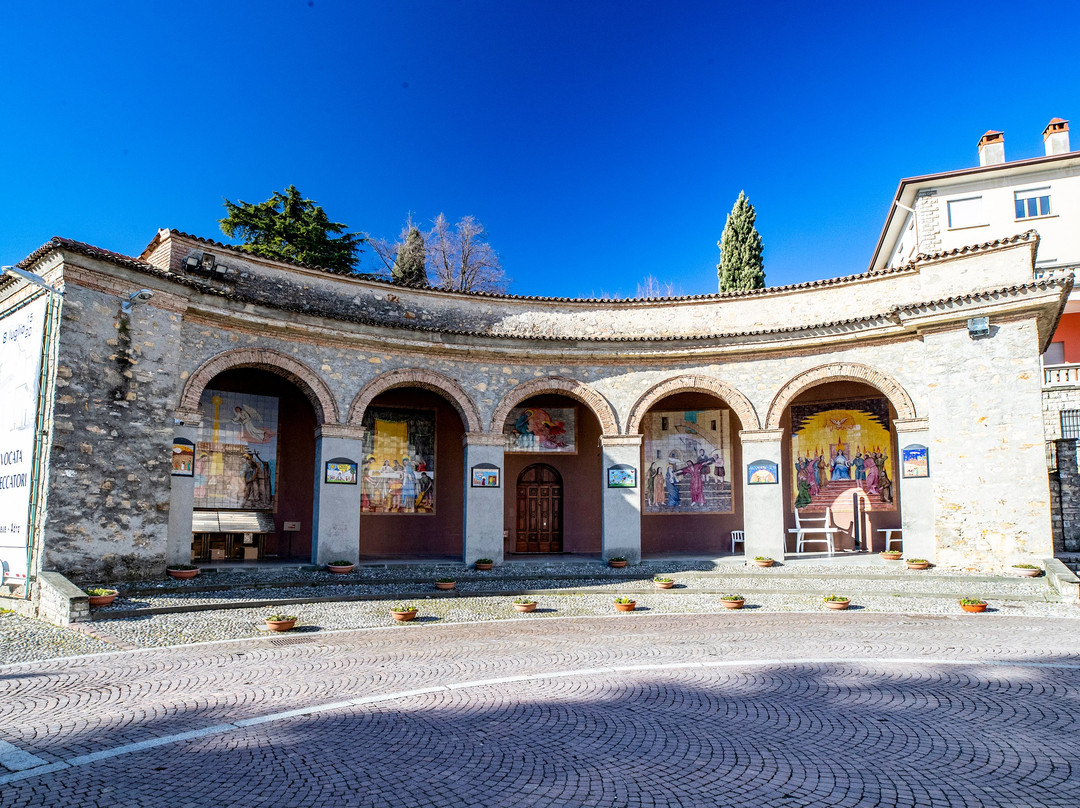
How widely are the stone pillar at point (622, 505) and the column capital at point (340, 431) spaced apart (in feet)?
18.8

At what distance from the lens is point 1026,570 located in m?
13.3

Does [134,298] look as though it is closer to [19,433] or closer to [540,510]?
[19,433]

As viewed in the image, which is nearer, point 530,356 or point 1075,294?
point 530,356

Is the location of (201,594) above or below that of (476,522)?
below

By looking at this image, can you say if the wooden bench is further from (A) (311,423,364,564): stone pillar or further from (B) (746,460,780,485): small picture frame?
(A) (311,423,364,564): stone pillar

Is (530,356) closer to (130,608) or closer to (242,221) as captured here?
(130,608)

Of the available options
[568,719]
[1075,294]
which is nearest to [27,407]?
[568,719]

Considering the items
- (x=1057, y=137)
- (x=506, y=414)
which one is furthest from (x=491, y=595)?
(x=1057, y=137)

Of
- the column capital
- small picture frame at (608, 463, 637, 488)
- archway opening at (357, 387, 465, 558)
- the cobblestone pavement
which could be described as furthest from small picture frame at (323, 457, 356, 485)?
the cobblestone pavement

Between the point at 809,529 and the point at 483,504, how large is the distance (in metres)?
7.78

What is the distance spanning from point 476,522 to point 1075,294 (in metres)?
23.7

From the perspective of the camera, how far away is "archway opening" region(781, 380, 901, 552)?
57.3 ft

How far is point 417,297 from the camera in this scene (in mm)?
17000

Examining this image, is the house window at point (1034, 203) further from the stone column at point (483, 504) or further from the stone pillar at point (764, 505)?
the stone column at point (483, 504)
